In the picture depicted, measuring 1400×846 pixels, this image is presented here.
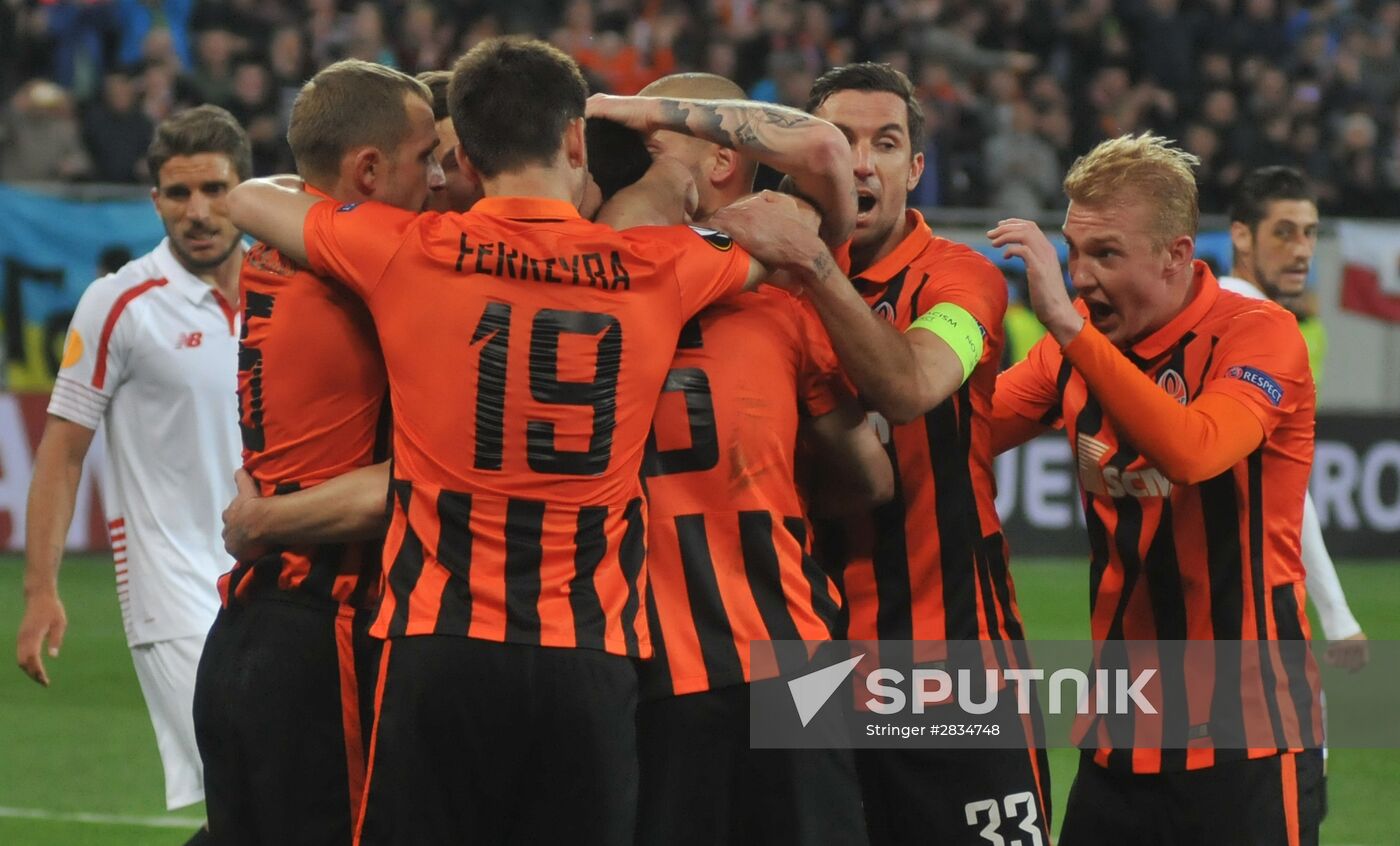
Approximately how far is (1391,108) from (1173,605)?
15448 millimetres

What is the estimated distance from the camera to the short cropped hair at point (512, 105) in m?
3.55

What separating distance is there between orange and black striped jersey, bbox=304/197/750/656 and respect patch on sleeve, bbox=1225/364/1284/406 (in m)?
1.35

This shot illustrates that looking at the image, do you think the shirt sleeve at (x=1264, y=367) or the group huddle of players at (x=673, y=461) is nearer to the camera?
the group huddle of players at (x=673, y=461)

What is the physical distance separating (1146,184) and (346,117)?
180 centimetres

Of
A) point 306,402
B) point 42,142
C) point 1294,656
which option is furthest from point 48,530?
point 42,142

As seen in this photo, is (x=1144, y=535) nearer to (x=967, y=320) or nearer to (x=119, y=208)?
(x=967, y=320)

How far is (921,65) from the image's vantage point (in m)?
16.8

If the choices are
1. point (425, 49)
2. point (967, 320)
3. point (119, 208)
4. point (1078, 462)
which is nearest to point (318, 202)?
point (967, 320)

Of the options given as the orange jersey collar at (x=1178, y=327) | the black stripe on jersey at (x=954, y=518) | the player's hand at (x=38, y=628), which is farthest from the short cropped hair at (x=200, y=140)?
the orange jersey collar at (x=1178, y=327)

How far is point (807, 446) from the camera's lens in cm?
398

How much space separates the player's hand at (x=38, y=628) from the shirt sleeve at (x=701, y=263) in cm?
266

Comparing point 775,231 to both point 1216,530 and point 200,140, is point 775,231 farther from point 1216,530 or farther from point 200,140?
point 200,140

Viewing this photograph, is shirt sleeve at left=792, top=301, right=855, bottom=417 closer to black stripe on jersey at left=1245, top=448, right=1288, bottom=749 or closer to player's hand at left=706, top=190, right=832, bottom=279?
player's hand at left=706, top=190, right=832, bottom=279

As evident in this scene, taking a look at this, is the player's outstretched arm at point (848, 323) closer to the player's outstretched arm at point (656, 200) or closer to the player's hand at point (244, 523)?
the player's outstretched arm at point (656, 200)
